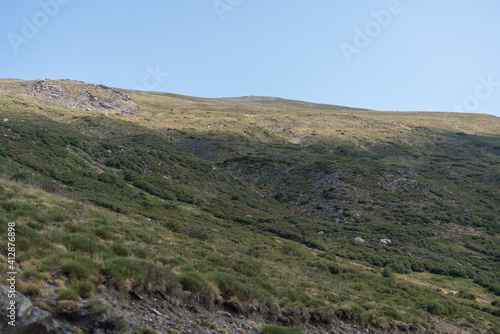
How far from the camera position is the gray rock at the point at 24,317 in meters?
4.92

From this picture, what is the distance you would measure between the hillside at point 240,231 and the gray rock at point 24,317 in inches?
12.5

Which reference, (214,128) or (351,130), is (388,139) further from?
(214,128)

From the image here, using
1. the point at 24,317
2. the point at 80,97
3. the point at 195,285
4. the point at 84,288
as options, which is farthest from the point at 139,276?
the point at 80,97

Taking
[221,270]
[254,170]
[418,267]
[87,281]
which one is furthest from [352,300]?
[254,170]

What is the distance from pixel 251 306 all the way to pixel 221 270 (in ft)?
7.36

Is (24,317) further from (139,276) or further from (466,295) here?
(466,295)

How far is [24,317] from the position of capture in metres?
5.06

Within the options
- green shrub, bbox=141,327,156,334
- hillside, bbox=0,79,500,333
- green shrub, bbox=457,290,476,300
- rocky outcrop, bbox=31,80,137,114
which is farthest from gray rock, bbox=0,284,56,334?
rocky outcrop, bbox=31,80,137,114

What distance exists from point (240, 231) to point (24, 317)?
818 inches

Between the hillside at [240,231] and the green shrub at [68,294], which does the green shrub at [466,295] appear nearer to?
the hillside at [240,231]

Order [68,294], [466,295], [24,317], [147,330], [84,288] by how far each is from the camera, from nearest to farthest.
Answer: [24,317]
[68,294]
[147,330]
[84,288]
[466,295]

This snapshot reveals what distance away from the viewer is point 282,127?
92.9m

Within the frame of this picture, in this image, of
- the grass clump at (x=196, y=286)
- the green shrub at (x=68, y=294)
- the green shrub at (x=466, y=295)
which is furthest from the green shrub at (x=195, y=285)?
the green shrub at (x=466, y=295)

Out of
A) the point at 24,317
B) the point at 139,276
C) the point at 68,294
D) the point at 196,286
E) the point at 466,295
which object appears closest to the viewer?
the point at 24,317
